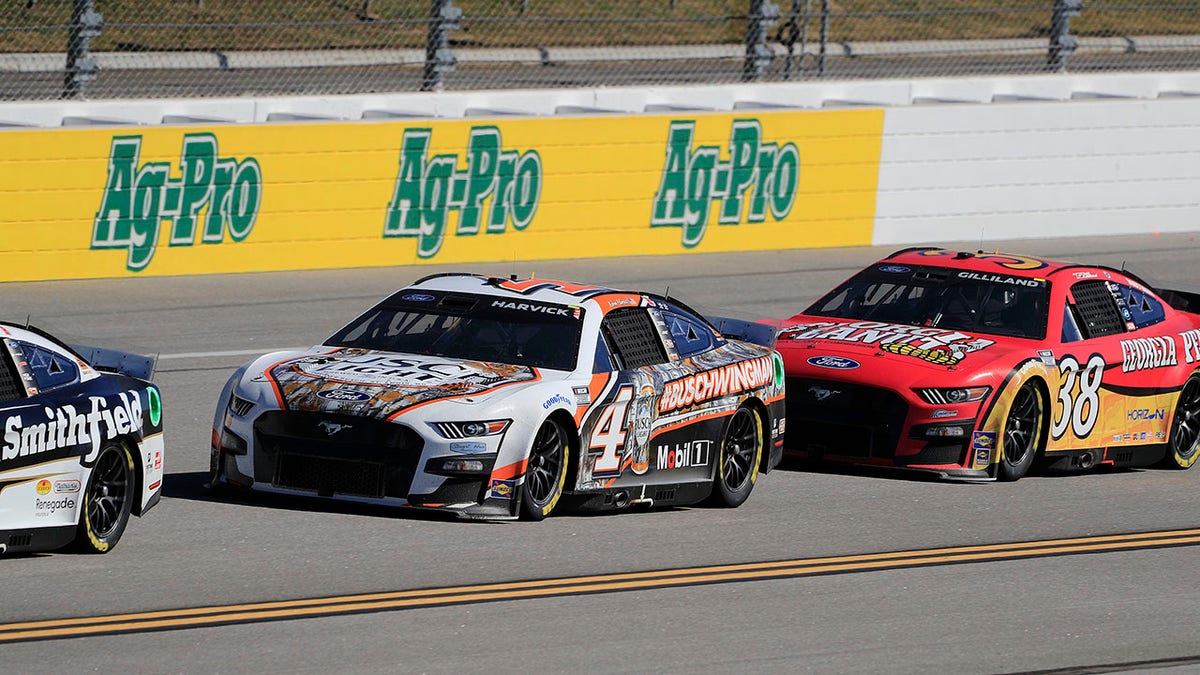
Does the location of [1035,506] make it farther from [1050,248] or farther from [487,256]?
[1050,248]

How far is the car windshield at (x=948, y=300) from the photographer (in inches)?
550

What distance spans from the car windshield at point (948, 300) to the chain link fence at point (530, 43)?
25.7 ft

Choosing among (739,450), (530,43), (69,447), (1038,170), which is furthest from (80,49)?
(1038,170)

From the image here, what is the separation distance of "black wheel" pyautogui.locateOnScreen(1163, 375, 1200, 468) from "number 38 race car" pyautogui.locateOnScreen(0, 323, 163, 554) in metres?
7.85

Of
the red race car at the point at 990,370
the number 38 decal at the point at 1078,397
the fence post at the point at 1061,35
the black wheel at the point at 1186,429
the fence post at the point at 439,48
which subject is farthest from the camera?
the fence post at the point at 1061,35

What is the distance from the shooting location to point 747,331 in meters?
13.2

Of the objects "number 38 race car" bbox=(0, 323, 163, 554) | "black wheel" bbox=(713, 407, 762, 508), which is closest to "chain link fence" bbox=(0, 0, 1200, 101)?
"black wheel" bbox=(713, 407, 762, 508)

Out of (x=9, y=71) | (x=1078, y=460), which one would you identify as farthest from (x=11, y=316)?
(x=1078, y=460)

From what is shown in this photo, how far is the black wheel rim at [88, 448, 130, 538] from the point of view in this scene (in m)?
9.60

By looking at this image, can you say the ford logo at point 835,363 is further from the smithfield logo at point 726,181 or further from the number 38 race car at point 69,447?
the smithfield logo at point 726,181

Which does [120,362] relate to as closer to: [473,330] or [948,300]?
[473,330]

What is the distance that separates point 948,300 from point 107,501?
6.55m

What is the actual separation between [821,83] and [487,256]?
510 cm

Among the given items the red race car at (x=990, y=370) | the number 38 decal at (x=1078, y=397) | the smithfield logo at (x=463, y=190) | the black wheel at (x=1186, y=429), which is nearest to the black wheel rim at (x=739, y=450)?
the red race car at (x=990, y=370)
